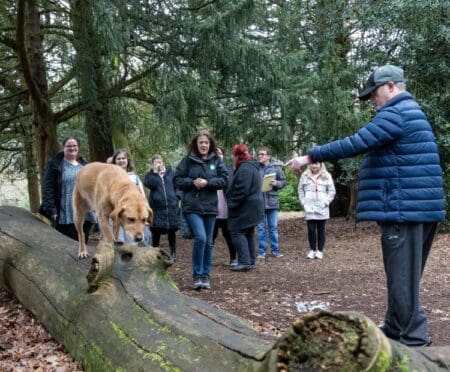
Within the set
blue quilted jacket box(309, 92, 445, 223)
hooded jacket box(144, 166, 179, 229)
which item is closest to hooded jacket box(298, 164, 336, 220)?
hooded jacket box(144, 166, 179, 229)

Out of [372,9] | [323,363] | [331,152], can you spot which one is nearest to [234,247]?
[331,152]

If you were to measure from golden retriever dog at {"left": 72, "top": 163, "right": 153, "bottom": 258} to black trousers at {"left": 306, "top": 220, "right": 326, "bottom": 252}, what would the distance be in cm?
460

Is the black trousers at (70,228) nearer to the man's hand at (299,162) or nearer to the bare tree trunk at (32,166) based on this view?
the man's hand at (299,162)

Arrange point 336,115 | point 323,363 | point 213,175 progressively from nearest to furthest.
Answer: point 323,363 < point 213,175 < point 336,115

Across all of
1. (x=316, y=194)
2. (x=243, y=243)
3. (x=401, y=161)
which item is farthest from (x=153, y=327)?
(x=316, y=194)

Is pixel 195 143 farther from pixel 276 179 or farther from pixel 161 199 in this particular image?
pixel 276 179

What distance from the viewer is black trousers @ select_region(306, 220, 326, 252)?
10156 mm

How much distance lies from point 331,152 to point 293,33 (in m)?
8.85

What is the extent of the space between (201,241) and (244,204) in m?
1.82

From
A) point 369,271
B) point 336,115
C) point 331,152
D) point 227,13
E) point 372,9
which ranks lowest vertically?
point 369,271

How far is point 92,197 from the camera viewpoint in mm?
6535

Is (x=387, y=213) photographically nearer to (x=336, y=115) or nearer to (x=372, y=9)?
(x=336, y=115)

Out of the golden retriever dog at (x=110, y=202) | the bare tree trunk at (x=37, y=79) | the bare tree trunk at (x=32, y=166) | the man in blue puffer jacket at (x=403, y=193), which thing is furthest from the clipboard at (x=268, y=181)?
the bare tree trunk at (x=32, y=166)

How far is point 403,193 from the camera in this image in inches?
159
